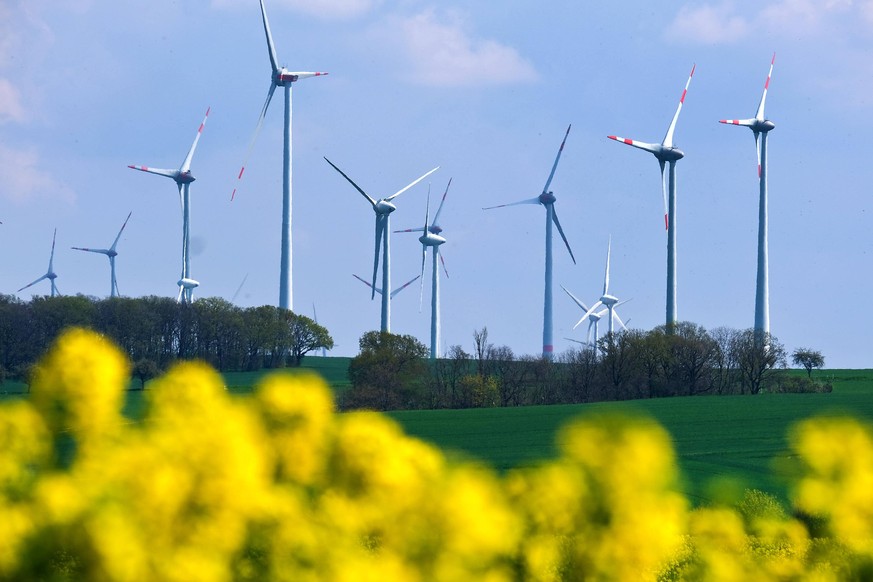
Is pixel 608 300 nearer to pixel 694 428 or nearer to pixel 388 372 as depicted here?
pixel 388 372

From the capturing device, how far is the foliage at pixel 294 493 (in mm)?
8461

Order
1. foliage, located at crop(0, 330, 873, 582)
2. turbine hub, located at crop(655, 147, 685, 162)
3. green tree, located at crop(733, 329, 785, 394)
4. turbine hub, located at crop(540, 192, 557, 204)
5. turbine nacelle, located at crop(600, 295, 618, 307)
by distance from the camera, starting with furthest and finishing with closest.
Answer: turbine nacelle, located at crop(600, 295, 618, 307) → turbine hub, located at crop(540, 192, 557, 204) → turbine hub, located at crop(655, 147, 685, 162) → green tree, located at crop(733, 329, 785, 394) → foliage, located at crop(0, 330, 873, 582)

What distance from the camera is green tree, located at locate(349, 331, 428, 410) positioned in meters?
71.8

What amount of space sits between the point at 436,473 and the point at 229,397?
1884mm

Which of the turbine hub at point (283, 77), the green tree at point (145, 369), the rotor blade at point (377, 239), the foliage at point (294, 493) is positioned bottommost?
the foliage at point (294, 493)

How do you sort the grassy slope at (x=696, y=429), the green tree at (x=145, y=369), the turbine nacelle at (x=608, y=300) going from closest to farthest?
the grassy slope at (x=696, y=429), the green tree at (x=145, y=369), the turbine nacelle at (x=608, y=300)

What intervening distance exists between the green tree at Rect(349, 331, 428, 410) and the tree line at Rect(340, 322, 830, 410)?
0.06m

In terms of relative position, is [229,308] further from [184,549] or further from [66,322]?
[184,549]

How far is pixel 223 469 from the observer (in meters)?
8.47

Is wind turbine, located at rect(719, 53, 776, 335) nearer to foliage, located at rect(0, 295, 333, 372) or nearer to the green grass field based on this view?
the green grass field

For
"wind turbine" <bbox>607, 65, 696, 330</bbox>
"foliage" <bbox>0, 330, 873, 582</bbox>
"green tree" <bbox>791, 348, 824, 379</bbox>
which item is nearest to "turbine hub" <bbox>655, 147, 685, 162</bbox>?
"wind turbine" <bbox>607, 65, 696, 330</bbox>

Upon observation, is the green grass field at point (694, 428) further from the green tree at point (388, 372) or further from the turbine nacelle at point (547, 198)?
the turbine nacelle at point (547, 198)

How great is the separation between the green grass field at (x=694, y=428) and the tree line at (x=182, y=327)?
87.1ft

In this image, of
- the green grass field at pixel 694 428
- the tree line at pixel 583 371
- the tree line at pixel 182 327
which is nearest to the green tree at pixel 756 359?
the tree line at pixel 583 371
